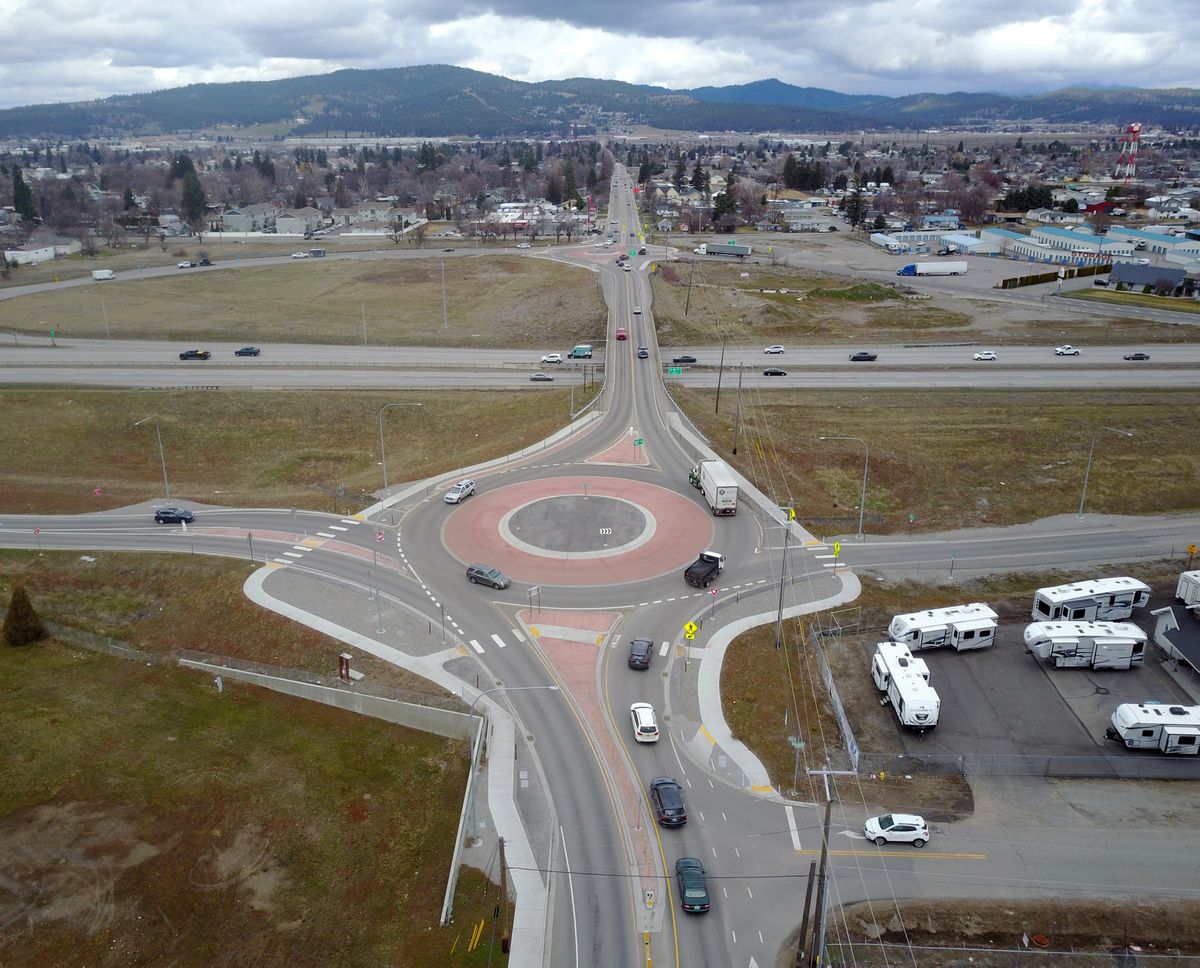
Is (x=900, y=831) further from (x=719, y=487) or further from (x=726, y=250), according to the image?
(x=726, y=250)

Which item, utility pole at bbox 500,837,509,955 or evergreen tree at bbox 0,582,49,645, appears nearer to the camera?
utility pole at bbox 500,837,509,955

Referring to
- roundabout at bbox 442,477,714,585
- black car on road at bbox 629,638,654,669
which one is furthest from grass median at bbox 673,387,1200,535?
black car on road at bbox 629,638,654,669

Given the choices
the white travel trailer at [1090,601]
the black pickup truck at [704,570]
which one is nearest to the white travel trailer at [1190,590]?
the white travel trailer at [1090,601]

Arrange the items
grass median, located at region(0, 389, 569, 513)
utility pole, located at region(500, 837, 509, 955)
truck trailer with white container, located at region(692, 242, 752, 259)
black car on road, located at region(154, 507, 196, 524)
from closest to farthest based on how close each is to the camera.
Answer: utility pole, located at region(500, 837, 509, 955), black car on road, located at region(154, 507, 196, 524), grass median, located at region(0, 389, 569, 513), truck trailer with white container, located at region(692, 242, 752, 259)

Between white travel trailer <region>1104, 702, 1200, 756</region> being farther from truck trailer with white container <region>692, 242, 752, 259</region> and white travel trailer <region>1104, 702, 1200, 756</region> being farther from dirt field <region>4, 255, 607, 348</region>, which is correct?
truck trailer with white container <region>692, 242, 752, 259</region>

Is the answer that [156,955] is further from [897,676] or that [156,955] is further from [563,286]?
[563,286]

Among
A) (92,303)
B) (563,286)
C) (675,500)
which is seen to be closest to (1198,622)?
(675,500)

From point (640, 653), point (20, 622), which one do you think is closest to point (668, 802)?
point (640, 653)
